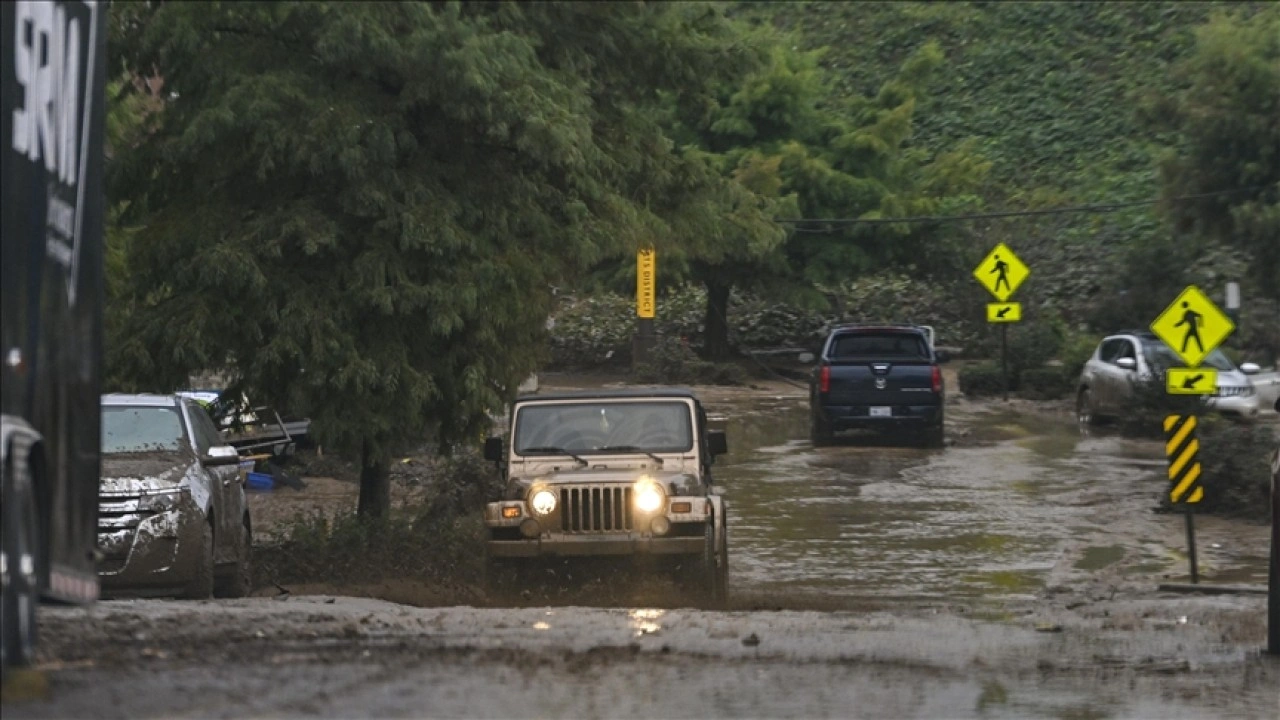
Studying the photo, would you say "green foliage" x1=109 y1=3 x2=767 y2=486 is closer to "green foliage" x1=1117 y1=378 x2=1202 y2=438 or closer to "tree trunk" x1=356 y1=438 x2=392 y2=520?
"tree trunk" x1=356 y1=438 x2=392 y2=520

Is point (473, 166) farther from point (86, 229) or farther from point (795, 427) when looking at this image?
point (795, 427)

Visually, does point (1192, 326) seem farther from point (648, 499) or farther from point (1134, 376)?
point (1134, 376)

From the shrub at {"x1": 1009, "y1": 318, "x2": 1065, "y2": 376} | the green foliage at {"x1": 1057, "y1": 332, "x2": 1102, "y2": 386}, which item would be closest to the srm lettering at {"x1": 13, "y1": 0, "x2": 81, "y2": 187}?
the green foliage at {"x1": 1057, "y1": 332, "x2": 1102, "y2": 386}

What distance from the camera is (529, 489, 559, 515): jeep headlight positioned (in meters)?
12.1

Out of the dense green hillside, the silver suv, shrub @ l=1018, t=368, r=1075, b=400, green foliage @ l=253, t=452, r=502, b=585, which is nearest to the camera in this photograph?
green foliage @ l=253, t=452, r=502, b=585

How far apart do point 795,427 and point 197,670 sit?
974 inches

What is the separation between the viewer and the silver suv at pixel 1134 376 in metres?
27.7

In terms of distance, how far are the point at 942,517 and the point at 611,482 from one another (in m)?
8.06

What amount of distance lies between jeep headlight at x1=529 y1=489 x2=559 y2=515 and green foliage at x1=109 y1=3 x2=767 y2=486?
7.97ft

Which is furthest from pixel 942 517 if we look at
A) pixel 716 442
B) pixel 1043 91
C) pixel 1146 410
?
pixel 1043 91

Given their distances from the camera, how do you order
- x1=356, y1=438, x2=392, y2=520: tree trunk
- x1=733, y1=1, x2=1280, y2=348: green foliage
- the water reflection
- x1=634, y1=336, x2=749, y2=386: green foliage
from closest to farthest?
the water reflection < x1=356, y1=438, x2=392, y2=520: tree trunk < x1=634, y1=336, x2=749, y2=386: green foliage < x1=733, y1=1, x2=1280, y2=348: green foliage

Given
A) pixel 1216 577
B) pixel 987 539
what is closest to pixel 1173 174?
pixel 987 539

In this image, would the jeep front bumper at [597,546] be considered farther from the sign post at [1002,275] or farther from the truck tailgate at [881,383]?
the sign post at [1002,275]

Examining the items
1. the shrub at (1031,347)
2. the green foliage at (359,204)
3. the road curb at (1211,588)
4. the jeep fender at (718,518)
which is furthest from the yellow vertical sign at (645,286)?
the jeep fender at (718,518)
